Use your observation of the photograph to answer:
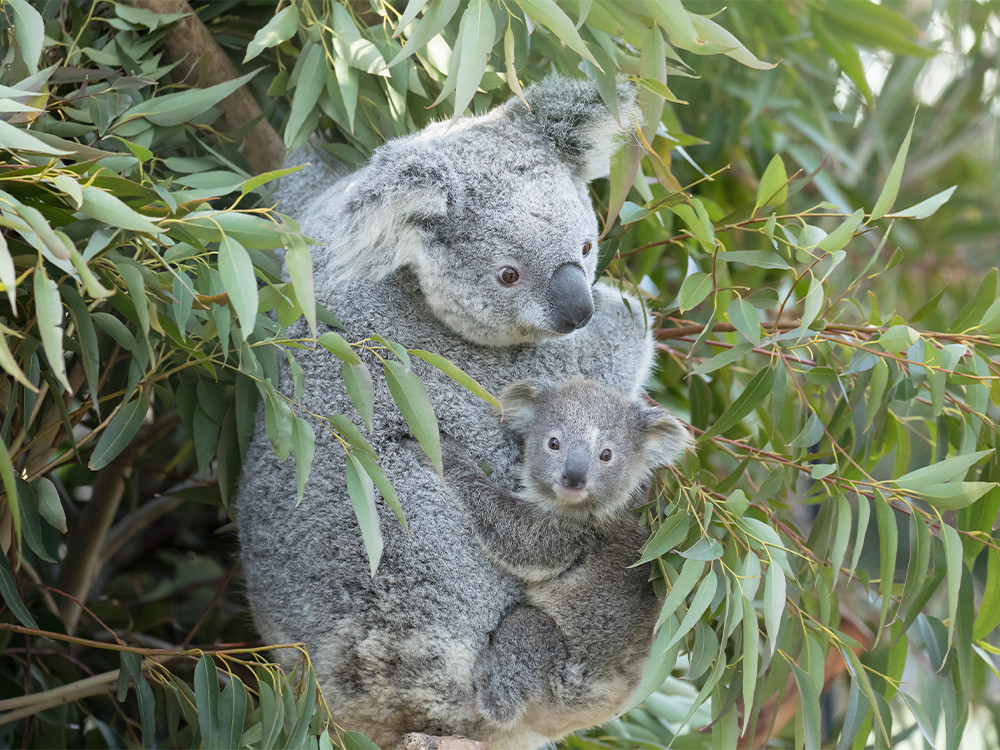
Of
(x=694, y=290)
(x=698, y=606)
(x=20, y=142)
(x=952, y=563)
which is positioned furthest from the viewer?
(x=694, y=290)

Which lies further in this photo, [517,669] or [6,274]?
[517,669]

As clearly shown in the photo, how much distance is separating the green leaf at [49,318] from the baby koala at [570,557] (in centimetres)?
87

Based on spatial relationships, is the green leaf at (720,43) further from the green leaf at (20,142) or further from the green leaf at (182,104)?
the green leaf at (20,142)

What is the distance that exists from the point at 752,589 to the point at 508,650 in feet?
1.57

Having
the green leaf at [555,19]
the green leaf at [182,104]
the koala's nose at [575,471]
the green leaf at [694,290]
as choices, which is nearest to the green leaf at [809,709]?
the koala's nose at [575,471]

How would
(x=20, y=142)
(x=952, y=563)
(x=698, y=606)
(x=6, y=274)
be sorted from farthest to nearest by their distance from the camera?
(x=952, y=563) < (x=698, y=606) < (x=20, y=142) < (x=6, y=274)

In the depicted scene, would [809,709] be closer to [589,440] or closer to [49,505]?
[589,440]

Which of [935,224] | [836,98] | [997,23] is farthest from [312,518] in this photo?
[935,224]

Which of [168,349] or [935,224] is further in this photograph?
[935,224]

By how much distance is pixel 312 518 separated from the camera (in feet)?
6.14

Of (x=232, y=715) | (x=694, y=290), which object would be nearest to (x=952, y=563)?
(x=694, y=290)

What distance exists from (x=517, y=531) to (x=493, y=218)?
2.01 ft

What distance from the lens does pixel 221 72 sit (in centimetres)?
228

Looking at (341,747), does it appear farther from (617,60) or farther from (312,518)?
(617,60)
